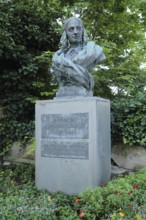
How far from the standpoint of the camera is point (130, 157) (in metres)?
4.96

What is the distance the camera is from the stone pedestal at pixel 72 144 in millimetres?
3691

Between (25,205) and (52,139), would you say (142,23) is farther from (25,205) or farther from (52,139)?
(25,205)

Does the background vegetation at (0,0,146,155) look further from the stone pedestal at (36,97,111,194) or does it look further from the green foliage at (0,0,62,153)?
the stone pedestal at (36,97,111,194)

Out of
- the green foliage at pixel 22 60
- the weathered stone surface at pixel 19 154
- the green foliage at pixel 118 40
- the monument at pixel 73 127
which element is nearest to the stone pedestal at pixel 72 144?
the monument at pixel 73 127

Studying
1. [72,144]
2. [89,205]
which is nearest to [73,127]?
[72,144]

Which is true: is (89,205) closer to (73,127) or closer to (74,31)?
(73,127)

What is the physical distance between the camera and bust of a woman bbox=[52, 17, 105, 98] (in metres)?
3.96

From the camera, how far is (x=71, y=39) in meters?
4.10

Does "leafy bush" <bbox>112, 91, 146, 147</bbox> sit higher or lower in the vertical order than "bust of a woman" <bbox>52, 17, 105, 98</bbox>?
lower

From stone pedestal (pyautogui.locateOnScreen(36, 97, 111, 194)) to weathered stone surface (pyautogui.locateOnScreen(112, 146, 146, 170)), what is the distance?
103 cm

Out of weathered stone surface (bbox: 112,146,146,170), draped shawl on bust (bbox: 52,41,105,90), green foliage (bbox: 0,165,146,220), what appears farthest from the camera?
weathered stone surface (bbox: 112,146,146,170)

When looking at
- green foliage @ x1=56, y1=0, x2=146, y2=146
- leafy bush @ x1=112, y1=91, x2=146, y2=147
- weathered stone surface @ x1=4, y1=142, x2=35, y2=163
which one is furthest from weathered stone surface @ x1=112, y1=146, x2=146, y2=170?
weathered stone surface @ x1=4, y1=142, x2=35, y2=163

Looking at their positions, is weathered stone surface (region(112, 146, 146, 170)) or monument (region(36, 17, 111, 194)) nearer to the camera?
monument (region(36, 17, 111, 194))

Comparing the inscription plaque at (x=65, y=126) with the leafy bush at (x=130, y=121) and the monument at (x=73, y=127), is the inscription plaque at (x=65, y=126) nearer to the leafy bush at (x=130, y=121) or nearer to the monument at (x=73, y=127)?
the monument at (x=73, y=127)
